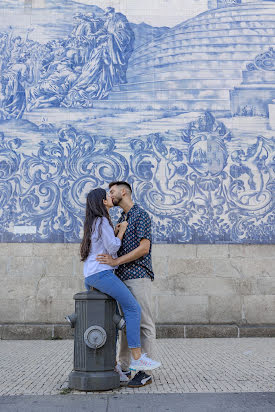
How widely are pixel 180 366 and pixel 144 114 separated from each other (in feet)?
12.7

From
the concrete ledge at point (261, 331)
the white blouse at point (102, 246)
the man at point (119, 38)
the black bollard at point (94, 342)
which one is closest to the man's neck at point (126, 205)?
the white blouse at point (102, 246)

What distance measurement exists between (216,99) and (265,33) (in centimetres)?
126

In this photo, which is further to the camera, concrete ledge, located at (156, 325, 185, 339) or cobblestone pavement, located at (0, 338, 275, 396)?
concrete ledge, located at (156, 325, 185, 339)

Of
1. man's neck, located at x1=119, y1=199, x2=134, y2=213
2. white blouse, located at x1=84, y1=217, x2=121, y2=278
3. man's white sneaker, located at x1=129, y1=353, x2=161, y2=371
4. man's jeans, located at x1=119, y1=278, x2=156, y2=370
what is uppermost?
man's neck, located at x1=119, y1=199, x2=134, y2=213

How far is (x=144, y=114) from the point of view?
7543 mm

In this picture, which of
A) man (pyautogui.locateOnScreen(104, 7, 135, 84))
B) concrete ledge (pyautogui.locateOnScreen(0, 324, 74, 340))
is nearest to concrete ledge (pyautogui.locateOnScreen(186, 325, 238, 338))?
concrete ledge (pyautogui.locateOnScreen(0, 324, 74, 340))

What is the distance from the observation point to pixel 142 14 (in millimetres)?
7777

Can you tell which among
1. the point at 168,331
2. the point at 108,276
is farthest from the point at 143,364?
the point at 168,331

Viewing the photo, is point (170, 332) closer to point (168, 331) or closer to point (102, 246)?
point (168, 331)

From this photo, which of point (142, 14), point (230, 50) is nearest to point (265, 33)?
point (230, 50)

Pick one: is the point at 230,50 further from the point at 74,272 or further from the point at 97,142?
the point at 74,272

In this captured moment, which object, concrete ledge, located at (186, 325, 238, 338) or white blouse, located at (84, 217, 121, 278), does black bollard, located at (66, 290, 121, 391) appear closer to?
white blouse, located at (84, 217, 121, 278)

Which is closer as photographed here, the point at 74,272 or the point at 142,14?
the point at 74,272

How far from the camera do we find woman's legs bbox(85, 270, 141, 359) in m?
3.90
